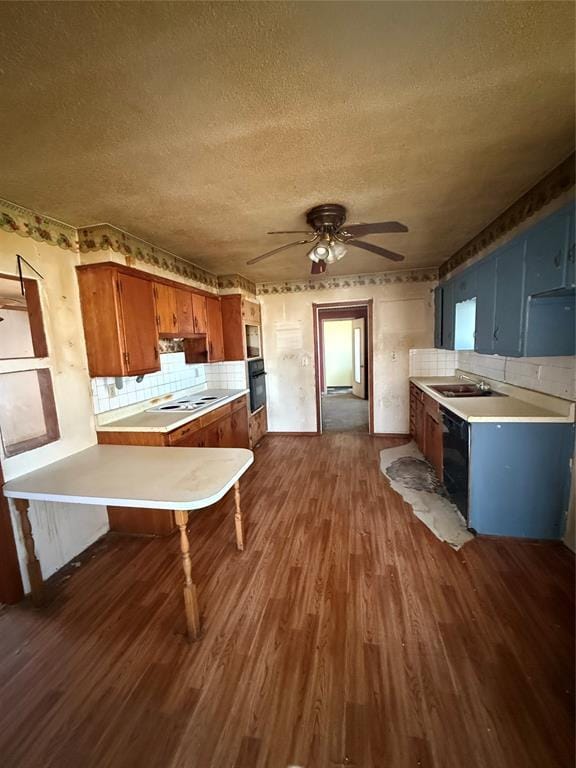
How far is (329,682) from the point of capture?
1366 millimetres

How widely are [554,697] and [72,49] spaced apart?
2978 mm

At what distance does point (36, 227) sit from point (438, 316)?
4.15 metres

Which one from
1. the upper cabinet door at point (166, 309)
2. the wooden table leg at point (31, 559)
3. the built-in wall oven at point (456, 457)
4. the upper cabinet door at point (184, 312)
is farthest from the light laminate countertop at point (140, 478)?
the built-in wall oven at point (456, 457)

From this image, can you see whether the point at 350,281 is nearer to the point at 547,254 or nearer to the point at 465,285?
the point at 465,285

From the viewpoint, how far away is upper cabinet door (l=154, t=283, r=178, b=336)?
2814mm

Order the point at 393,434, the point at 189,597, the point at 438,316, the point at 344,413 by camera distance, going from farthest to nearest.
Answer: the point at 344,413
the point at 393,434
the point at 438,316
the point at 189,597

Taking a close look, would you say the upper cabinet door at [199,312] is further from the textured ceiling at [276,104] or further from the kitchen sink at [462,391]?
the kitchen sink at [462,391]

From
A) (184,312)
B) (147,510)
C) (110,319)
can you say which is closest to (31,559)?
(147,510)

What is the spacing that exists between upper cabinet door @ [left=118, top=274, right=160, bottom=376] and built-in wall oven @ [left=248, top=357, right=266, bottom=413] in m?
1.69

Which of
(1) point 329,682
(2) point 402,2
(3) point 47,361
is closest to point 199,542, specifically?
(1) point 329,682

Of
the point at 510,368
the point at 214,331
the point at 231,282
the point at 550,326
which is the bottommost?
the point at 510,368

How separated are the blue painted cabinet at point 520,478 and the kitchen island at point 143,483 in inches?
66.8

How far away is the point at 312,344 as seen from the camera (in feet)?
15.7

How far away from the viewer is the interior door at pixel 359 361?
7551 millimetres
